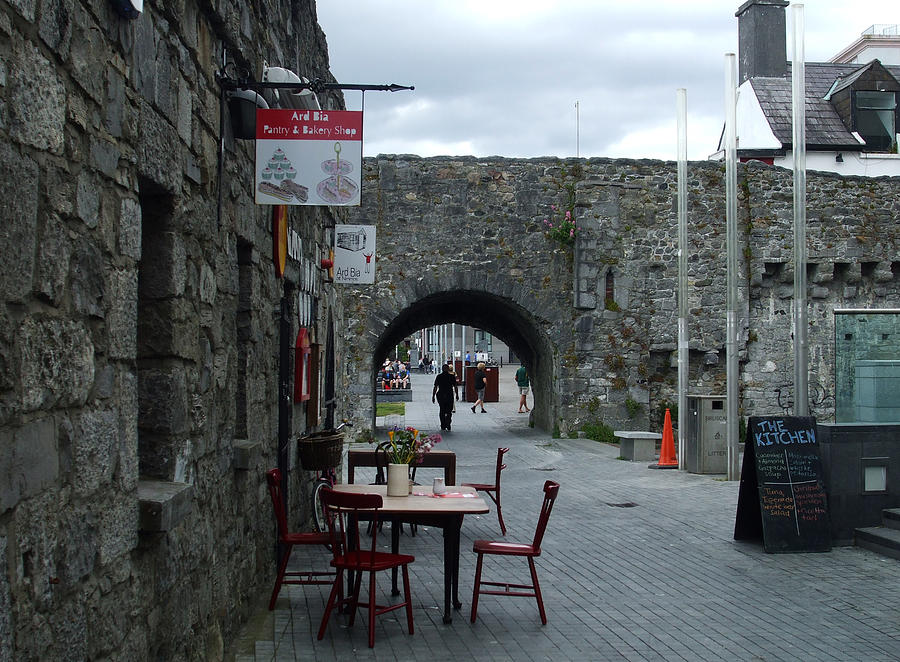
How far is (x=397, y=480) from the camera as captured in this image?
648 centimetres

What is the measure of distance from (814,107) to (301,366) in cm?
2381

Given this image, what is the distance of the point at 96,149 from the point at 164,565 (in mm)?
1688

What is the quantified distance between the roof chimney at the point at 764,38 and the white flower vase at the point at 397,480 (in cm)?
2566

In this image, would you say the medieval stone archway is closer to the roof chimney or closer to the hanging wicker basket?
the hanging wicker basket

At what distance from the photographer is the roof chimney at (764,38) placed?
28859 mm

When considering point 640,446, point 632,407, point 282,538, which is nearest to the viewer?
point 282,538

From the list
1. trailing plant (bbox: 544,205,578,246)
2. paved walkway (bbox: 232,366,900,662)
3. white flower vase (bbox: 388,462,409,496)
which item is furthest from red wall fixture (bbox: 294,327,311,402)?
trailing plant (bbox: 544,205,578,246)

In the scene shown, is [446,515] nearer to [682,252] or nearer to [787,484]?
[787,484]

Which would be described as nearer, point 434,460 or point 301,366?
point 301,366

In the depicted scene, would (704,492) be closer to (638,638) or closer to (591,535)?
(591,535)

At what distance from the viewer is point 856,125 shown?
26984 mm

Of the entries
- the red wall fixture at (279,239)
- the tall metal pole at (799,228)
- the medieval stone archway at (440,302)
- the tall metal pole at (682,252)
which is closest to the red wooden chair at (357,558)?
the red wall fixture at (279,239)

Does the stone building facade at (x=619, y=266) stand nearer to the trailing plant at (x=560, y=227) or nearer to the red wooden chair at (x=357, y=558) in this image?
the trailing plant at (x=560, y=227)

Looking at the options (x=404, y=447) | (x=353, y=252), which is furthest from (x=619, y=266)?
(x=404, y=447)
